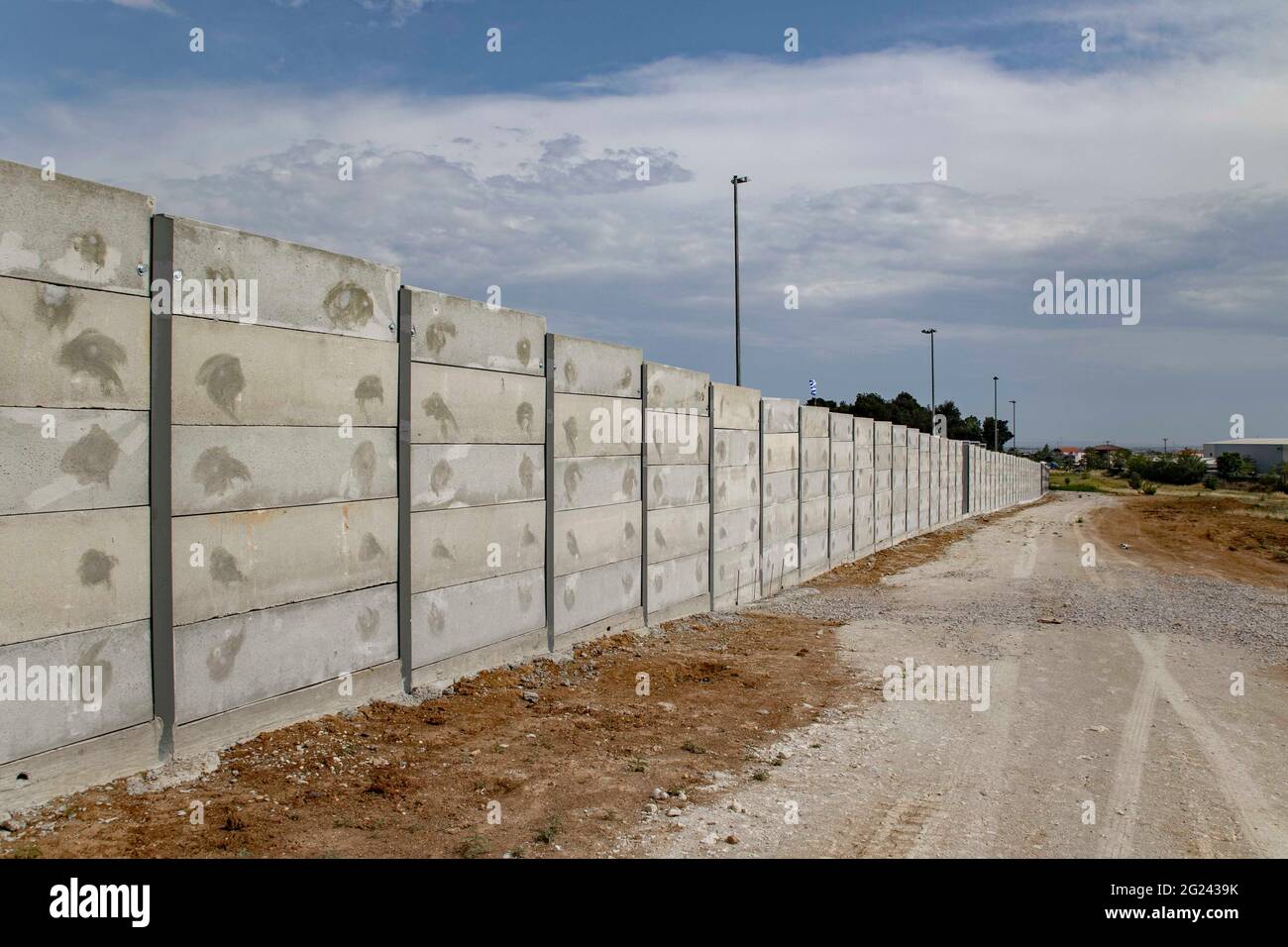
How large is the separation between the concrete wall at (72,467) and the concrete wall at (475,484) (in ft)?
8.01

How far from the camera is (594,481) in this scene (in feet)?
34.1

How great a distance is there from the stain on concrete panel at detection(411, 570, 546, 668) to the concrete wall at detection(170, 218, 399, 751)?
359 millimetres

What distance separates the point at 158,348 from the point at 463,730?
3580 millimetres

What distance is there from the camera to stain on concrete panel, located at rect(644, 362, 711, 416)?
1170 cm

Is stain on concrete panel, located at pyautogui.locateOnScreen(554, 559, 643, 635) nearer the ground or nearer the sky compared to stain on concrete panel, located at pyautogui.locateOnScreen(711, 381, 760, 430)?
nearer the ground

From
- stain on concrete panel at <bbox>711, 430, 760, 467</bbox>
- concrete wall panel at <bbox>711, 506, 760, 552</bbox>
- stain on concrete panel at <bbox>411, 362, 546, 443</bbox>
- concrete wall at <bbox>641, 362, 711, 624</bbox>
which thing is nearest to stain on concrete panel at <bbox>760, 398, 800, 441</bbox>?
stain on concrete panel at <bbox>711, 430, 760, 467</bbox>

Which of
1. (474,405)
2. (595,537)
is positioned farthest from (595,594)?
(474,405)

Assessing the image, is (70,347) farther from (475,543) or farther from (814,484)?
(814,484)

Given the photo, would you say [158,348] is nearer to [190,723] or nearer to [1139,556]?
[190,723]

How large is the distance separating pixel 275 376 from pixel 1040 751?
21.8ft

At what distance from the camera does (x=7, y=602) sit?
184 inches

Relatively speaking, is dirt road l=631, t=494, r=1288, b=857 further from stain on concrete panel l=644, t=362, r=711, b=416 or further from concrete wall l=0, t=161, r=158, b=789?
stain on concrete panel l=644, t=362, r=711, b=416

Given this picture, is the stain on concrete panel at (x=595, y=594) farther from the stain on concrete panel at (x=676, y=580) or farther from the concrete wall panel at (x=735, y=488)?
the concrete wall panel at (x=735, y=488)
